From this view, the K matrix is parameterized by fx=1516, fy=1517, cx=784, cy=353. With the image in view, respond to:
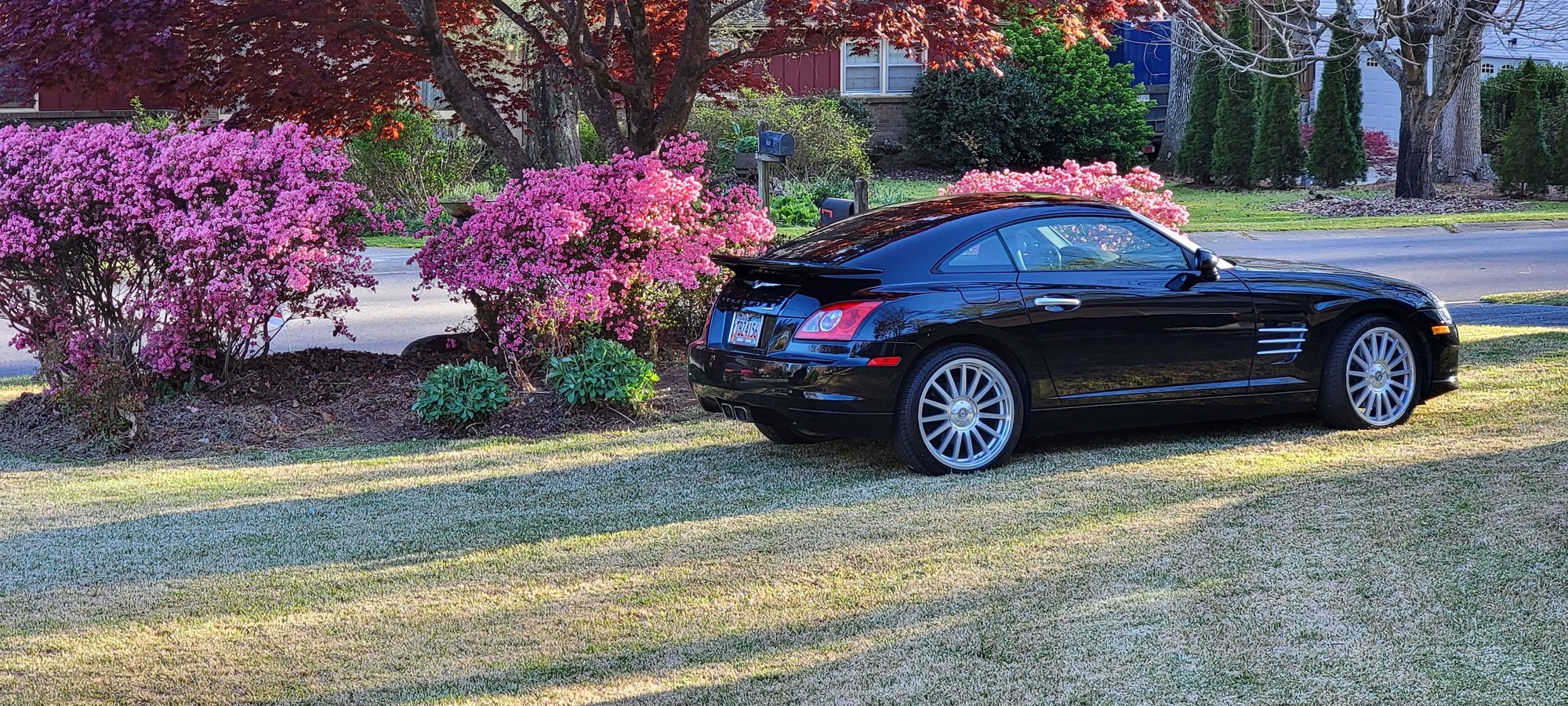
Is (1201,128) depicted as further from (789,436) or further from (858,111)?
(789,436)

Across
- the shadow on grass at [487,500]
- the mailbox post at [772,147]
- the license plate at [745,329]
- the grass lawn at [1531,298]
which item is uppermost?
the mailbox post at [772,147]

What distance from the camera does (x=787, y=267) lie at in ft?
23.6

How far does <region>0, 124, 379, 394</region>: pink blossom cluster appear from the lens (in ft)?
Result: 29.3

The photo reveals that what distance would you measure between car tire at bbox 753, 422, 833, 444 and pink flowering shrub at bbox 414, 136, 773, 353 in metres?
1.95

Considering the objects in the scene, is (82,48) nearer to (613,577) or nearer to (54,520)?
(54,520)

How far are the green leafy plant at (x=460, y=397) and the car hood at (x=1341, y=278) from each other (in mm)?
4201

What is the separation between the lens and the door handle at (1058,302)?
23.8 feet

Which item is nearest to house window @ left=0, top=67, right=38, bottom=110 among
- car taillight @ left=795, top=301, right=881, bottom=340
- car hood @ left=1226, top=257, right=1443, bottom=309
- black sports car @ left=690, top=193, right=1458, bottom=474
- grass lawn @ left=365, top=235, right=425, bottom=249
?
black sports car @ left=690, top=193, right=1458, bottom=474

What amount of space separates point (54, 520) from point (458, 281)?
337cm

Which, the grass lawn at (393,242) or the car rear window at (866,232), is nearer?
the car rear window at (866,232)

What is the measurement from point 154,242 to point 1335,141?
2545cm

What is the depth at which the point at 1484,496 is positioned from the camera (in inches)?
243

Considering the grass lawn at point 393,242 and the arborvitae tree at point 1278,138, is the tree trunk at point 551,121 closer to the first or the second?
the grass lawn at point 393,242

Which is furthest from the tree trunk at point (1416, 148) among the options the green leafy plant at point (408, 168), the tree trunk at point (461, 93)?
the tree trunk at point (461, 93)
